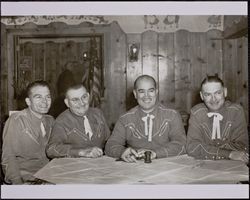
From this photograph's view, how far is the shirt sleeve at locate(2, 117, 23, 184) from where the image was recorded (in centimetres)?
100

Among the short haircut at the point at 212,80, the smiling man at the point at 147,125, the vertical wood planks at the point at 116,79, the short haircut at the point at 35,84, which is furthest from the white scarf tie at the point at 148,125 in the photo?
the short haircut at the point at 35,84

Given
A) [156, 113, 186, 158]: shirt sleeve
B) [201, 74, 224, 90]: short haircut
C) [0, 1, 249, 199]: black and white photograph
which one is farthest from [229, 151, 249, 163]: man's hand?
[201, 74, 224, 90]: short haircut

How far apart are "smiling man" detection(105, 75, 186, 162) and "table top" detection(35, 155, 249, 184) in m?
0.12

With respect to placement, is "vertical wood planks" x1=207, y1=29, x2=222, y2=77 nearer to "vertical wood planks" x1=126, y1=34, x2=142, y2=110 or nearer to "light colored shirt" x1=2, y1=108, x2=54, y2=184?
"vertical wood planks" x1=126, y1=34, x2=142, y2=110


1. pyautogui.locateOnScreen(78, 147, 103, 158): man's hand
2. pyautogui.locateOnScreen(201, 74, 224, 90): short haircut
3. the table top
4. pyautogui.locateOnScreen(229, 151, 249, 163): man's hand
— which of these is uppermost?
pyautogui.locateOnScreen(201, 74, 224, 90): short haircut

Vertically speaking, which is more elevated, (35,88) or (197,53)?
(197,53)

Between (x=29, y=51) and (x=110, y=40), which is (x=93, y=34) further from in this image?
(x=29, y=51)

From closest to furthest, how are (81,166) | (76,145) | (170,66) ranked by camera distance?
(81,166), (76,145), (170,66)

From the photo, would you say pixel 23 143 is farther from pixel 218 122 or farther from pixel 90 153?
pixel 218 122

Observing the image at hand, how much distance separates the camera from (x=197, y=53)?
3.82 feet

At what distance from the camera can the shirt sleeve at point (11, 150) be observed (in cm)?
100

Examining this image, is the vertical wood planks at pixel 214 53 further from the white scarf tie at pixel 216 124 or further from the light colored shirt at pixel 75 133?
the light colored shirt at pixel 75 133

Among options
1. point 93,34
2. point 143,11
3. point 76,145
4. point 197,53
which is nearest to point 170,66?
point 197,53

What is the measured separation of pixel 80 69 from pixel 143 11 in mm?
310
